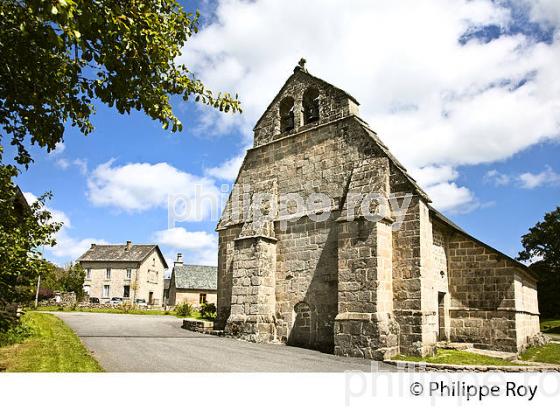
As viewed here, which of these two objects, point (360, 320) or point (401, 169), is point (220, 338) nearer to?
point (360, 320)

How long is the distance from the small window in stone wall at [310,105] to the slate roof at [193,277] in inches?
1487

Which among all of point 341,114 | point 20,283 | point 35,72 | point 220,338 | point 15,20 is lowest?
point 220,338

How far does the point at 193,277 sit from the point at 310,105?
134 ft

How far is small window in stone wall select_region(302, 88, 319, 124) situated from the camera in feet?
47.4

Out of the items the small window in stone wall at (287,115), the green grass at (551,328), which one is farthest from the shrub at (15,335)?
the green grass at (551,328)

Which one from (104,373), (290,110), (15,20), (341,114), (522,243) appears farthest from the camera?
(522,243)

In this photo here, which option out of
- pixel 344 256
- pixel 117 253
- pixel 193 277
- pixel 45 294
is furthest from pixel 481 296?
pixel 45 294

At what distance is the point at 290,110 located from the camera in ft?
50.5

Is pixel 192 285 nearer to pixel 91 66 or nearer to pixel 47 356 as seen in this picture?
pixel 47 356

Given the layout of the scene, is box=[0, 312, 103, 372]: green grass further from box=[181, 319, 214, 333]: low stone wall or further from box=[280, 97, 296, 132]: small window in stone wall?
box=[280, 97, 296, 132]: small window in stone wall

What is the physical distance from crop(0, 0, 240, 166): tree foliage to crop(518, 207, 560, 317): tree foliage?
33.7 metres

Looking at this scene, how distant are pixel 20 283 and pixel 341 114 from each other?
9.73 meters

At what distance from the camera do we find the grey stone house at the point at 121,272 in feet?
162

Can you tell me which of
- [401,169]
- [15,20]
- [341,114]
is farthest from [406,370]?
[15,20]
